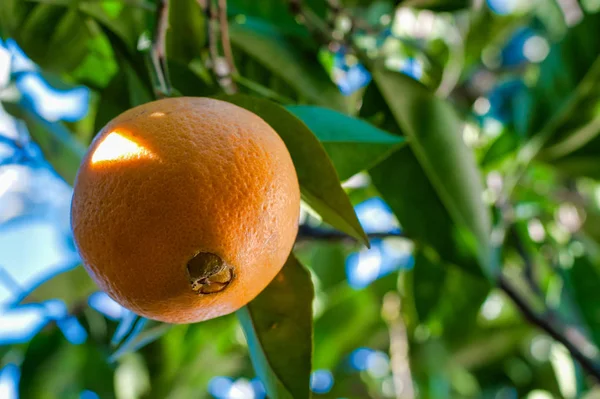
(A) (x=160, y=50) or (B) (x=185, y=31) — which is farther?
(B) (x=185, y=31)

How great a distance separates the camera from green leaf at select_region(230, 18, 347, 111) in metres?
0.74

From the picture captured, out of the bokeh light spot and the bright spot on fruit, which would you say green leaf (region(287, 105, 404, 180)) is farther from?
the bokeh light spot

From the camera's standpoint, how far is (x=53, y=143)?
2.54ft

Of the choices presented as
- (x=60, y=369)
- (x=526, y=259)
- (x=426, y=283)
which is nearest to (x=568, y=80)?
(x=526, y=259)

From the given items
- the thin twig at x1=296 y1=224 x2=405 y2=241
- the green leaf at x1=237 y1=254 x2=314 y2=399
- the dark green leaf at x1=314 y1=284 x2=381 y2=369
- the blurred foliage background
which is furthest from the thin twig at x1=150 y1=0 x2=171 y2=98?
the dark green leaf at x1=314 y1=284 x2=381 y2=369

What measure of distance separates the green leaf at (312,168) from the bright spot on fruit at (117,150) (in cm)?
13

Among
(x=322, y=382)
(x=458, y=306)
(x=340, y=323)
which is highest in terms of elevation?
(x=458, y=306)

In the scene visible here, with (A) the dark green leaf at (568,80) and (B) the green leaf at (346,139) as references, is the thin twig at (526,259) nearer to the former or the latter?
(A) the dark green leaf at (568,80)

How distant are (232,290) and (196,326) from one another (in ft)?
2.61

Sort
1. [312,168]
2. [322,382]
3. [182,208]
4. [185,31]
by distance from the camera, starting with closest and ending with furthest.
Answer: [182,208] < [312,168] < [185,31] < [322,382]

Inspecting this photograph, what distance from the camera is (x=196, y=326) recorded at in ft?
3.78

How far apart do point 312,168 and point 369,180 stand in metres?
0.49

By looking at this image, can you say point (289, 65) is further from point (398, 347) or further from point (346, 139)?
point (398, 347)

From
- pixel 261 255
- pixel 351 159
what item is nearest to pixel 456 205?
pixel 351 159
